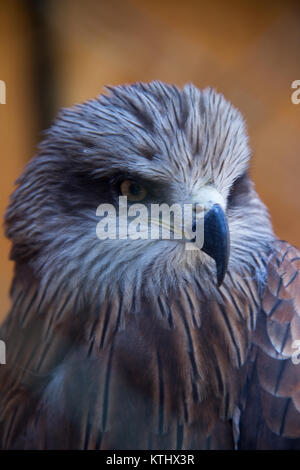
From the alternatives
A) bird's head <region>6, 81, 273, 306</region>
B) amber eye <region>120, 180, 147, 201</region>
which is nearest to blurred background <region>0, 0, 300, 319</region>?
bird's head <region>6, 81, 273, 306</region>

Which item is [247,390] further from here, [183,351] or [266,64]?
[266,64]

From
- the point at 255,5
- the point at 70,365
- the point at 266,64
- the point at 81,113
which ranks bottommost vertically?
the point at 70,365

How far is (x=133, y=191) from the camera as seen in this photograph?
37.2 inches

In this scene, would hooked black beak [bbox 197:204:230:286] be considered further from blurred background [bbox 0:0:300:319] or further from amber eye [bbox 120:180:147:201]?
blurred background [bbox 0:0:300:319]

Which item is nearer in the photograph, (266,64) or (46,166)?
(46,166)

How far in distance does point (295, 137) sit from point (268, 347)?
1047 millimetres

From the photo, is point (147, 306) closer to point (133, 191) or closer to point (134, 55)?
point (133, 191)

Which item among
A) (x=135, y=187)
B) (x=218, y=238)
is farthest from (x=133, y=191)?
(x=218, y=238)

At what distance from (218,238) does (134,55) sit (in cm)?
103

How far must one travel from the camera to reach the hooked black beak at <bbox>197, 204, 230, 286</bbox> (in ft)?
2.81

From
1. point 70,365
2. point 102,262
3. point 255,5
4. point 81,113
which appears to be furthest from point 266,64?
point 70,365

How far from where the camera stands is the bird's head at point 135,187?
3.07 ft
